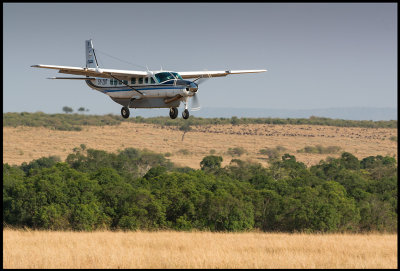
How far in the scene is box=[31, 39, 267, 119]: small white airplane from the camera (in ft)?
155

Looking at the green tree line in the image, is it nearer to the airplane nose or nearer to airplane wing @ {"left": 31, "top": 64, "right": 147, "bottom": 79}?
airplane wing @ {"left": 31, "top": 64, "right": 147, "bottom": 79}

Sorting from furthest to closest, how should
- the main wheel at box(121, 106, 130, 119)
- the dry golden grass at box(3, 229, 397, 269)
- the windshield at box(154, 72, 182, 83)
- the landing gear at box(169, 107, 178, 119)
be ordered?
the dry golden grass at box(3, 229, 397, 269) < the windshield at box(154, 72, 182, 83) < the main wheel at box(121, 106, 130, 119) < the landing gear at box(169, 107, 178, 119)

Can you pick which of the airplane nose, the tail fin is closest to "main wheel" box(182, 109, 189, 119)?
the airplane nose

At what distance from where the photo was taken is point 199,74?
5400 centimetres

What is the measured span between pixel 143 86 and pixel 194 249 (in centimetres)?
7953

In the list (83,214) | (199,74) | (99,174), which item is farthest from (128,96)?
(99,174)

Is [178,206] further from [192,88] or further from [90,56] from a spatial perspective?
[192,88]

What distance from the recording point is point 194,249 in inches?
4936

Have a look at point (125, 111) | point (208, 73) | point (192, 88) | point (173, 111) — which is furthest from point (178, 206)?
point (192, 88)

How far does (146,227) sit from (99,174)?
21133 mm

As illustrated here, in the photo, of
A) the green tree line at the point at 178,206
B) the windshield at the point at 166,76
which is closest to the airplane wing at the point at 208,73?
the windshield at the point at 166,76

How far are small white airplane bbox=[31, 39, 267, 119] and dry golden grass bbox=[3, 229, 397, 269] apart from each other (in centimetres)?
→ 7565

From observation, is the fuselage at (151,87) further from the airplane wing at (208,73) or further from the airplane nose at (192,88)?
the airplane wing at (208,73)

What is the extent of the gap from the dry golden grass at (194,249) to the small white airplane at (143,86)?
7565cm
